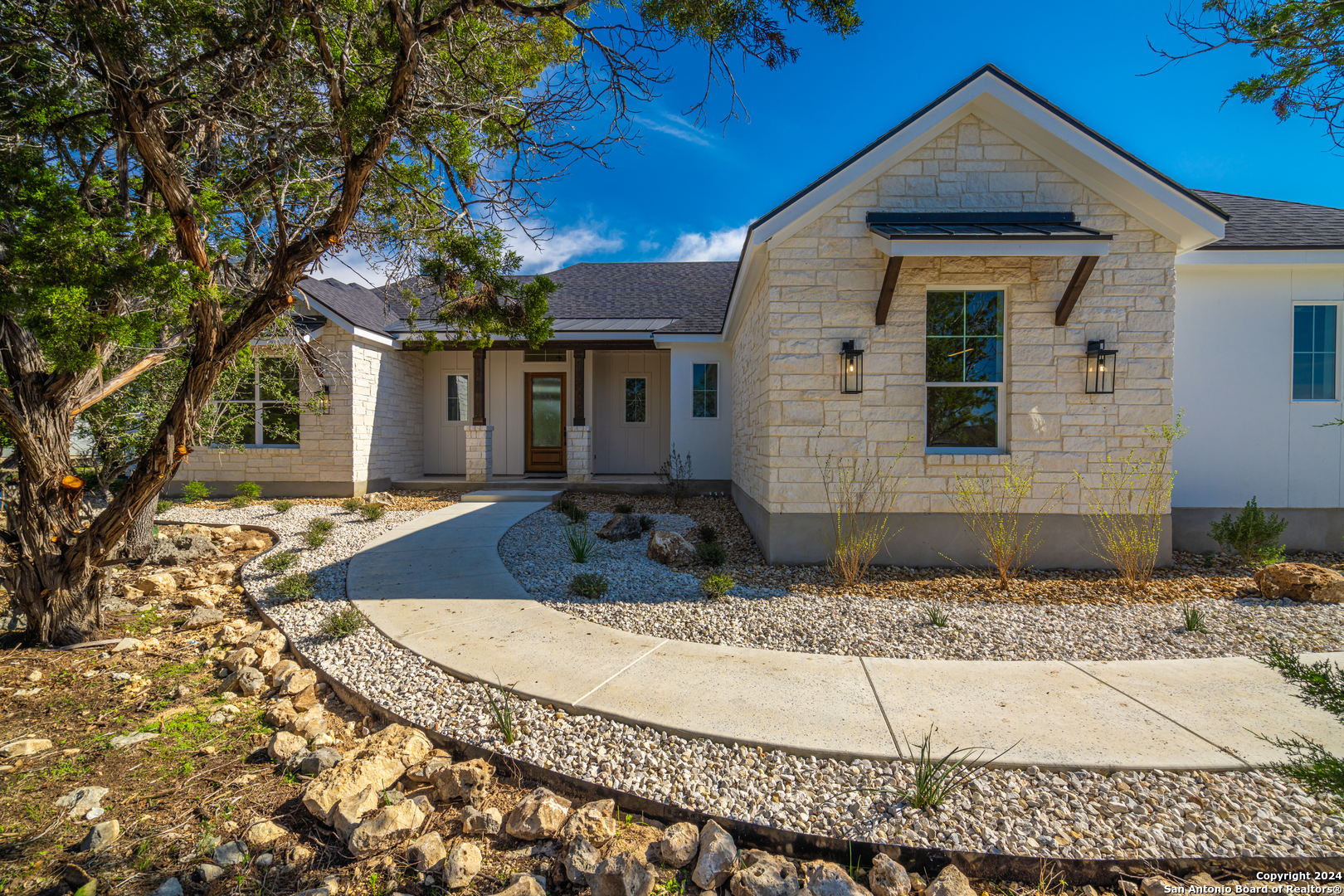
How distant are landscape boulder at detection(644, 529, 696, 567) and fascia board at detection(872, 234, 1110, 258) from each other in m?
3.75

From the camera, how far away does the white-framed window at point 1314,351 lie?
6895 millimetres

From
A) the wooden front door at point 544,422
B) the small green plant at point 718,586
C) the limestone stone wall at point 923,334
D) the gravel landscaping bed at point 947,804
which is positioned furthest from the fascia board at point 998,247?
the wooden front door at point 544,422

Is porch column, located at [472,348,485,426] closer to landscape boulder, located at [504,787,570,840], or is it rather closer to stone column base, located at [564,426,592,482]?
stone column base, located at [564,426,592,482]

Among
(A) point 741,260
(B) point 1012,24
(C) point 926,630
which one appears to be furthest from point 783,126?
(C) point 926,630

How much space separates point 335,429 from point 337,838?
973 centimetres

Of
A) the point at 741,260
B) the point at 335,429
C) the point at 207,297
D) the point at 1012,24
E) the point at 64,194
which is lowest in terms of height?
the point at 335,429

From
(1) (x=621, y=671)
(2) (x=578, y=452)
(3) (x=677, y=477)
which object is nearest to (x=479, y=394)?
(2) (x=578, y=452)

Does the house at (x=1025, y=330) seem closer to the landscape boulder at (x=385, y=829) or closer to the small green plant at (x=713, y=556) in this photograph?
the small green plant at (x=713, y=556)

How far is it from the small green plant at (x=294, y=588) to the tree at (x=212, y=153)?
47.4 inches

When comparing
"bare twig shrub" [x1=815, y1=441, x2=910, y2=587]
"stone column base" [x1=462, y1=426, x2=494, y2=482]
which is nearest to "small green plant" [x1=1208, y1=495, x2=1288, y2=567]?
"bare twig shrub" [x1=815, y1=441, x2=910, y2=587]

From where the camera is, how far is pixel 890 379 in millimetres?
5859

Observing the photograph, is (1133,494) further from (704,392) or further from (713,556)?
(704,392)

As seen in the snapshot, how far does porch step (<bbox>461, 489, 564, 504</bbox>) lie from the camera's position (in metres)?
10.2

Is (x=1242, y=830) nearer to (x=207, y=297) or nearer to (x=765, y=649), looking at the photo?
(x=765, y=649)
